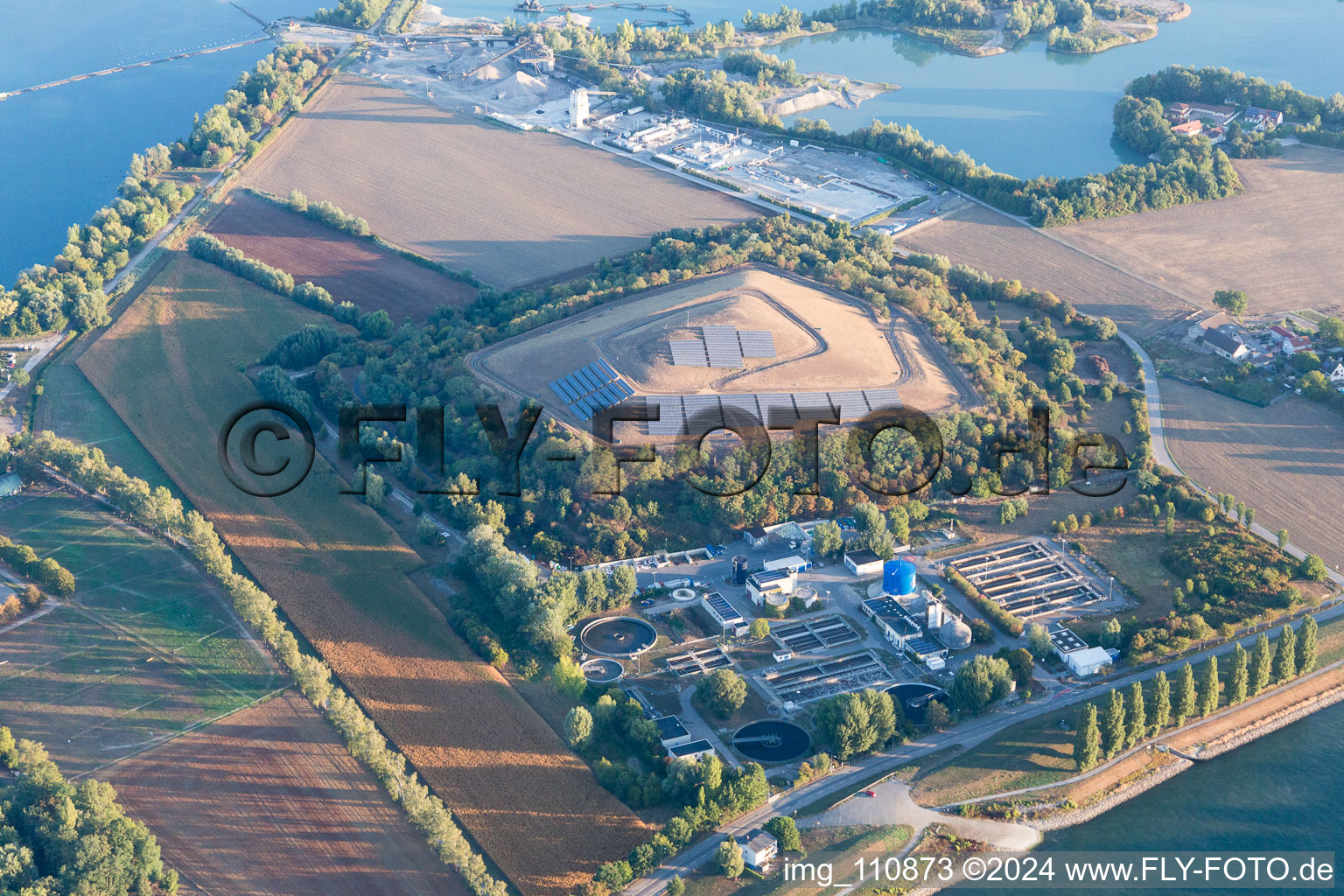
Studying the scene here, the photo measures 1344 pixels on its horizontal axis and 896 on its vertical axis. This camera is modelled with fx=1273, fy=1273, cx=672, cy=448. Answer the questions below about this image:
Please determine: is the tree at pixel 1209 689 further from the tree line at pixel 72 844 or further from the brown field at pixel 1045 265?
the tree line at pixel 72 844

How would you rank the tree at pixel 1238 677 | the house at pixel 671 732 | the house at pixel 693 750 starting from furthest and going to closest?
the tree at pixel 1238 677 < the house at pixel 671 732 < the house at pixel 693 750

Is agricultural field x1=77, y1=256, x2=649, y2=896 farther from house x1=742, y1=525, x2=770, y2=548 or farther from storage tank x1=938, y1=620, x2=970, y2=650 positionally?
storage tank x1=938, y1=620, x2=970, y2=650

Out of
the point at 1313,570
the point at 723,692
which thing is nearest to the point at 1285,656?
the point at 1313,570

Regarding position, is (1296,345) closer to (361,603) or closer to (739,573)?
(739,573)

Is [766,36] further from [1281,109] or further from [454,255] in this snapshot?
[454,255]

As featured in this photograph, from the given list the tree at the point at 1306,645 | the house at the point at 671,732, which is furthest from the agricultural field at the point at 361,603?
the tree at the point at 1306,645

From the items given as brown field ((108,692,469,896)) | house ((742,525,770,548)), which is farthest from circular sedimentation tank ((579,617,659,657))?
brown field ((108,692,469,896))

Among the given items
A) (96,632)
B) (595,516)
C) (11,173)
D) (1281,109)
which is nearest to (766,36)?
(1281,109)
